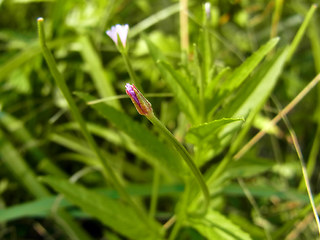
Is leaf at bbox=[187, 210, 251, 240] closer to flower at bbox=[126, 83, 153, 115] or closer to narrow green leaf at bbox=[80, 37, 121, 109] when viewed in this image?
flower at bbox=[126, 83, 153, 115]

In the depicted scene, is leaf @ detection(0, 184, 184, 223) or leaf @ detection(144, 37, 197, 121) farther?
leaf @ detection(0, 184, 184, 223)

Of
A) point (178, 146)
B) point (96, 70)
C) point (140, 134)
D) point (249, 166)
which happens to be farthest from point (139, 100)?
point (96, 70)

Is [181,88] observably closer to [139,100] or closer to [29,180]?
[139,100]

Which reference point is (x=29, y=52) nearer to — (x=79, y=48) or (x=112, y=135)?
(x=79, y=48)

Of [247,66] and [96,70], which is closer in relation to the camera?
[247,66]

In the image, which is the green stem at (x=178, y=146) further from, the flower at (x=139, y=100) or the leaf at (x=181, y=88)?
the leaf at (x=181, y=88)

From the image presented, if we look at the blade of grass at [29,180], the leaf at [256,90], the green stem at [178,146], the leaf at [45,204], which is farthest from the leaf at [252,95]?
the blade of grass at [29,180]

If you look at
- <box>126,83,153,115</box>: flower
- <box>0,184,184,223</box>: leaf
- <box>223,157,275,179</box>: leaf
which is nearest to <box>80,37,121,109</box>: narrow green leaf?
<box>0,184,184,223</box>: leaf
